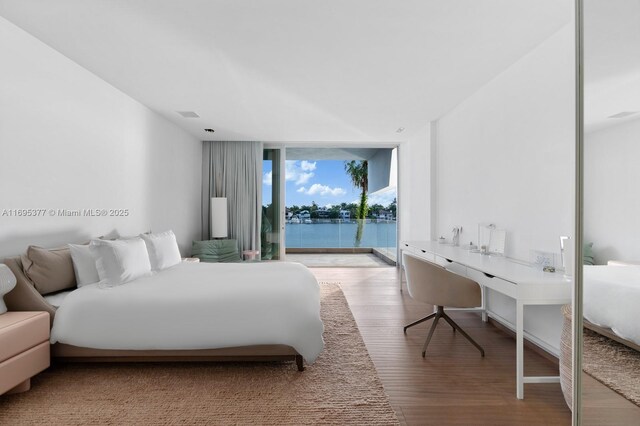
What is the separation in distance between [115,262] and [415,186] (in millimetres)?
4755

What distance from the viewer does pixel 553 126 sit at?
107 inches

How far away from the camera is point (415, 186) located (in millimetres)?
6113

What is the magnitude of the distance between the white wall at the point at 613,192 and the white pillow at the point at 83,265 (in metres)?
3.35

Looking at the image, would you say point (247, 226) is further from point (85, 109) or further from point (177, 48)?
point (177, 48)

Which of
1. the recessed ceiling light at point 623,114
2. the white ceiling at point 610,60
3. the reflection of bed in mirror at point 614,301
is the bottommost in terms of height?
the reflection of bed in mirror at point 614,301

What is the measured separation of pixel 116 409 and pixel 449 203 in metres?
4.26

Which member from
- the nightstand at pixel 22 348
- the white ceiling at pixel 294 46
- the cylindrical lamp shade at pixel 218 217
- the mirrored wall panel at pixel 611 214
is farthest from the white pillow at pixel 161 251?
the mirrored wall panel at pixel 611 214

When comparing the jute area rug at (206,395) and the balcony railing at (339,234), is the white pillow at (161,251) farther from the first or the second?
the balcony railing at (339,234)

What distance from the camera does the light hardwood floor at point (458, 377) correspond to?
6.52 ft

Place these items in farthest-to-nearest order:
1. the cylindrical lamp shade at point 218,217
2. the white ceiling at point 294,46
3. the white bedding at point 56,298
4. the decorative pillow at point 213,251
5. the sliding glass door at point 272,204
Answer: the sliding glass door at point 272,204, the cylindrical lamp shade at point 218,217, the decorative pillow at point 213,251, the white bedding at point 56,298, the white ceiling at point 294,46

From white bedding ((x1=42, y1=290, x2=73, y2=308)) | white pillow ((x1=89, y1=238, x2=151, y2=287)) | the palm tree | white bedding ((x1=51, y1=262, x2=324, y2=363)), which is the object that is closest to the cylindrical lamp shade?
the palm tree

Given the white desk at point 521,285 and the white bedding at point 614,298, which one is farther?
the white desk at point 521,285

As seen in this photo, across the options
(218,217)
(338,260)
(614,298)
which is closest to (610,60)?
(614,298)

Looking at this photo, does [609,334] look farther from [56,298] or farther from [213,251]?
[213,251]
